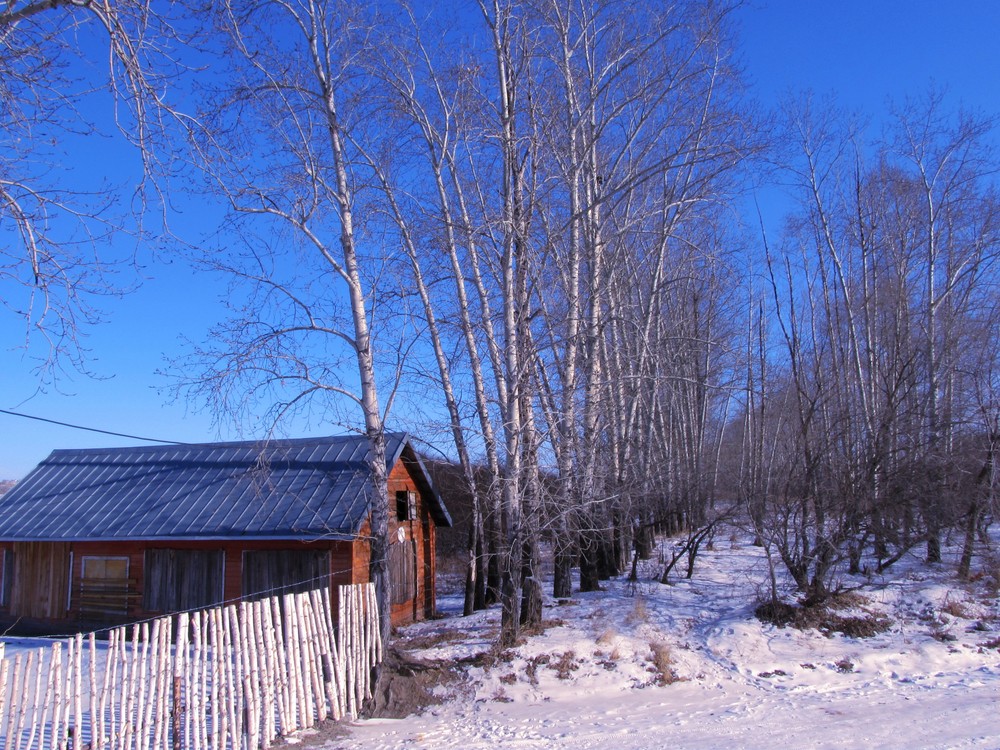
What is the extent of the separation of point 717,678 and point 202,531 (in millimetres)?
9878

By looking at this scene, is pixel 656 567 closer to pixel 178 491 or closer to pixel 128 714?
pixel 178 491

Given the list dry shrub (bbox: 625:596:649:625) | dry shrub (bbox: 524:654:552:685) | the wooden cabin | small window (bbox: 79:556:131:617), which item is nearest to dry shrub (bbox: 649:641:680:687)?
dry shrub (bbox: 625:596:649:625)

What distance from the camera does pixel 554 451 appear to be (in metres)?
11.8

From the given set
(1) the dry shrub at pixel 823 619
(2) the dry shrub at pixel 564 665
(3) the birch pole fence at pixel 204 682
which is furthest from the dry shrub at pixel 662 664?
(3) the birch pole fence at pixel 204 682

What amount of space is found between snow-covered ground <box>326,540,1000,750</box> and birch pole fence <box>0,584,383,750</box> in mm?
769

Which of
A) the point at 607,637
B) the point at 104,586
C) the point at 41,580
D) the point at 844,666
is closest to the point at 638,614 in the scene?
the point at 607,637

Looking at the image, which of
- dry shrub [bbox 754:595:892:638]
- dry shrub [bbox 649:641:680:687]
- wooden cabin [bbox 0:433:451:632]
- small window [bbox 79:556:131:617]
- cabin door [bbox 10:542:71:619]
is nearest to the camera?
dry shrub [bbox 649:641:680:687]

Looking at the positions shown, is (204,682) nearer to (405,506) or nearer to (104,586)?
(405,506)

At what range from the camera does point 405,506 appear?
16.5 m

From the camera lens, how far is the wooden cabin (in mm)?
14359

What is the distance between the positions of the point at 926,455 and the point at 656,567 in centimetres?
588

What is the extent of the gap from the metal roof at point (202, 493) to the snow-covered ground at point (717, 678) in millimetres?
3029

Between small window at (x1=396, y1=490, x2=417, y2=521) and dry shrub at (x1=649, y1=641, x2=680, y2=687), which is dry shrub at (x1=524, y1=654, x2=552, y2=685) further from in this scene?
small window at (x1=396, y1=490, x2=417, y2=521)

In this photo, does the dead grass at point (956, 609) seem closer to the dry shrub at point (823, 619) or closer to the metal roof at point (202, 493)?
the dry shrub at point (823, 619)
